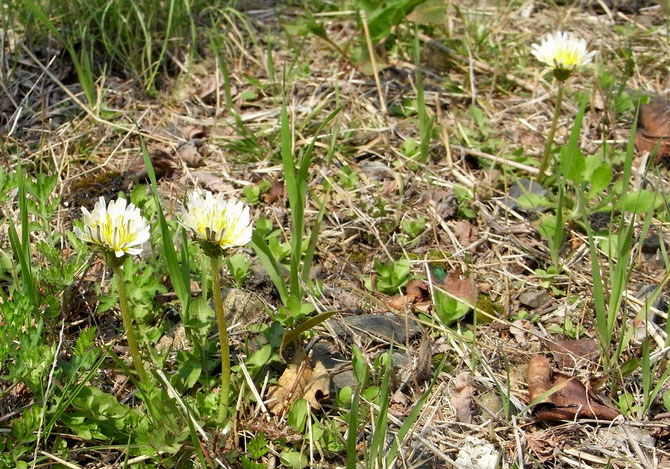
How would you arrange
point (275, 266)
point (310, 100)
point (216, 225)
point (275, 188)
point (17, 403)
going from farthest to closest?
point (310, 100) → point (275, 188) → point (275, 266) → point (17, 403) → point (216, 225)

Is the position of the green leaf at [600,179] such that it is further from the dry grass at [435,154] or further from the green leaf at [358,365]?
the green leaf at [358,365]

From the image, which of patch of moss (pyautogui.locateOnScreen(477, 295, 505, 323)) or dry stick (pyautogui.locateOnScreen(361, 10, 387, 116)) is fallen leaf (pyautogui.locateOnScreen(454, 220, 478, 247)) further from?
dry stick (pyautogui.locateOnScreen(361, 10, 387, 116))

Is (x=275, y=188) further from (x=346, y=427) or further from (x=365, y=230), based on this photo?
(x=346, y=427)

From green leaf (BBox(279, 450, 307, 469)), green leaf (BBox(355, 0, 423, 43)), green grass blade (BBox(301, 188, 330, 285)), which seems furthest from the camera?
green leaf (BBox(355, 0, 423, 43))

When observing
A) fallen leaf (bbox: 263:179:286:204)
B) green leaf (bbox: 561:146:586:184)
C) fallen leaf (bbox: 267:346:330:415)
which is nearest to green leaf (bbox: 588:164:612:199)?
green leaf (bbox: 561:146:586:184)

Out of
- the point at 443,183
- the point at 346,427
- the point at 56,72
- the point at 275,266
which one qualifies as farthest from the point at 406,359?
the point at 56,72

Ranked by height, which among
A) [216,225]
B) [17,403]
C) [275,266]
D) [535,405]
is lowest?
[535,405]

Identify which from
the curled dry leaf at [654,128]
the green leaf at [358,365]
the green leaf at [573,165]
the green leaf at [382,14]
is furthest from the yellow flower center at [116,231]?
the curled dry leaf at [654,128]
